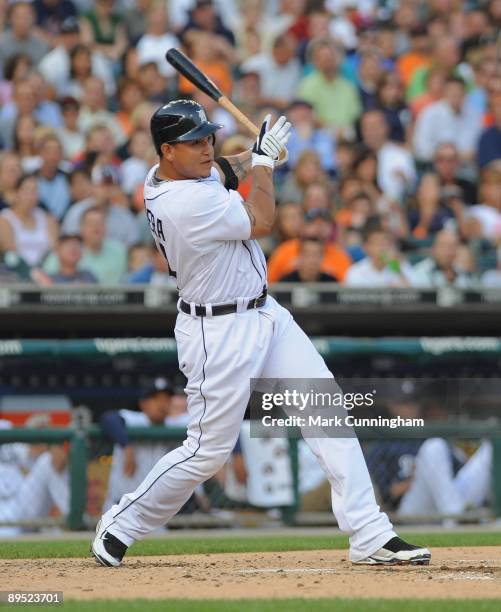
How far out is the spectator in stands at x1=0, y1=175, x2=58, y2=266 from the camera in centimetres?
1127

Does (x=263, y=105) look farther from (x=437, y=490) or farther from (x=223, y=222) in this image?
(x=223, y=222)

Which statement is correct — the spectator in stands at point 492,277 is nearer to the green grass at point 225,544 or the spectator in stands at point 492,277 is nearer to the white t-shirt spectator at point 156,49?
the green grass at point 225,544

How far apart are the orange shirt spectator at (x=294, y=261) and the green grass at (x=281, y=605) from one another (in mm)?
5952

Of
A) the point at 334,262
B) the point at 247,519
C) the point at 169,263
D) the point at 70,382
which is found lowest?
the point at 247,519

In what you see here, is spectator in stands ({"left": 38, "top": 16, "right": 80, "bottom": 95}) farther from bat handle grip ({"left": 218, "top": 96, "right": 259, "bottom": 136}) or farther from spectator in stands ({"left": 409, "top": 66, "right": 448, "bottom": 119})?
bat handle grip ({"left": 218, "top": 96, "right": 259, "bottom": 136})

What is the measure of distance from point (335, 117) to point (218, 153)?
295 cm

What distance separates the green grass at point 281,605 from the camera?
4.84 m

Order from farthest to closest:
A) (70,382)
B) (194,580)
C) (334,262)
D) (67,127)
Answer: (67,127), (334,262), (70,382), (194,580)

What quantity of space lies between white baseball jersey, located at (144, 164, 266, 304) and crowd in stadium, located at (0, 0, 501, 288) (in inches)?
169

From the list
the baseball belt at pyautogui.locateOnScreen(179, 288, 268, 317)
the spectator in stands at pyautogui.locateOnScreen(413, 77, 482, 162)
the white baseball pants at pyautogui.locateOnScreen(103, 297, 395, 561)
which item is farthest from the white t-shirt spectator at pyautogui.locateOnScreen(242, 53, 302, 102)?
the white baseball pants at pyautogui.locateOnScreen(103, 297, 395, 561)

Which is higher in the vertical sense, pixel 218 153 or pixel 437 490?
pixel 218 153

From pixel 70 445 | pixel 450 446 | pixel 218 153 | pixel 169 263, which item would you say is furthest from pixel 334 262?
pixel 169 263

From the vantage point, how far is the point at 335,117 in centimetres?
1455

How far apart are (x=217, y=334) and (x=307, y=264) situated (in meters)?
4.67
